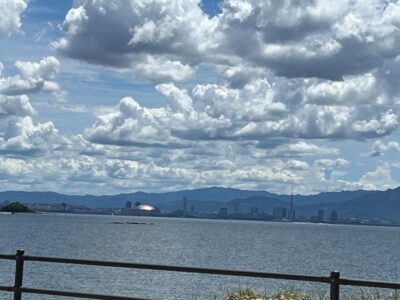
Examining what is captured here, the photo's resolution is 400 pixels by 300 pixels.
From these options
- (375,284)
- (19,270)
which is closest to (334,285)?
(375,284)

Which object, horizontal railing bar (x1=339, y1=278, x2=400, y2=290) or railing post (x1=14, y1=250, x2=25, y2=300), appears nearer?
horizontal railing bar (x1=339, y1=278, x2=400, y2=290)

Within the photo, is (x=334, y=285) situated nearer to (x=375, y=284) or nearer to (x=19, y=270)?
(x=375, y=284)

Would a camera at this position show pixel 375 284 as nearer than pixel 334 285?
Yes

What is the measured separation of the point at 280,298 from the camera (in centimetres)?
2050

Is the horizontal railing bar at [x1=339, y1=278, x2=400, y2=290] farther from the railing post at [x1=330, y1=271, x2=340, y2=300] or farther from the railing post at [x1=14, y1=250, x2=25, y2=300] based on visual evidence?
the railing post at [x1=14, y1=250, x2=25, y2=300]

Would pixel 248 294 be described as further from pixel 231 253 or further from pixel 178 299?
pixel 231 253

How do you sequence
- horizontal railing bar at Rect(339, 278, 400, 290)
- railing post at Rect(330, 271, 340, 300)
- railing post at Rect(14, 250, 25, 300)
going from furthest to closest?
railing post at Rect(14, 250, 25, 300) → railing post at Rect(330, 271, 340, 300) → horizontal railing bar at Rect(339, 278, 400, 290)

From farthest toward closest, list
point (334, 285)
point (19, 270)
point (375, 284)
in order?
point (19, 270) → point (334, 285) → point (375, 284)

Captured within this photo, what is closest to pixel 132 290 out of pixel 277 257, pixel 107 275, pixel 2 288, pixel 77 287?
pixel 77 287

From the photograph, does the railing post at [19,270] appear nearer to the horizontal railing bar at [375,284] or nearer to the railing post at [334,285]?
the railing post at [334,285]

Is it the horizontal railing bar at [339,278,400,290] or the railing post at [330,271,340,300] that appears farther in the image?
the railing post at [330,271,340,300]

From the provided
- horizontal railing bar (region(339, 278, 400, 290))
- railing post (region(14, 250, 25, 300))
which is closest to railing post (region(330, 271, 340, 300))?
horizontal railing bar (region(339, 278, 400, 290))

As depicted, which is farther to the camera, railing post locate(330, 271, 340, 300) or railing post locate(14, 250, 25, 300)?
railing post locate(14, 250, 25, 300)

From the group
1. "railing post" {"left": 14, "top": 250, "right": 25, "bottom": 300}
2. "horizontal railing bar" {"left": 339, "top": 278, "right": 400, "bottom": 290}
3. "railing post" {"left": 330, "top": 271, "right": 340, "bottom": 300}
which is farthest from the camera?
"railing post" {"left": 14, "top": 250, "right": 25, "bottom": 300}
